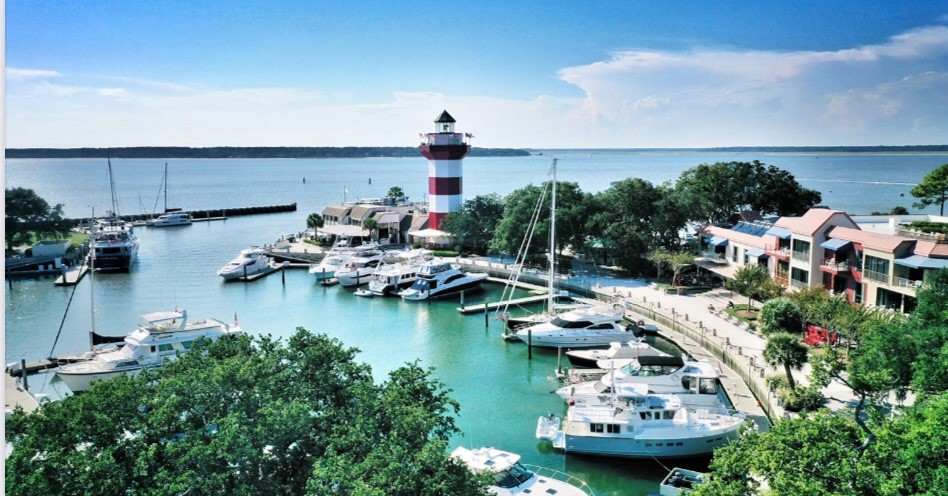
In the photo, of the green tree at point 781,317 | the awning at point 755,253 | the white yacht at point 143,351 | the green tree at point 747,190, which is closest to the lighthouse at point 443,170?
the green tree at point 747,190

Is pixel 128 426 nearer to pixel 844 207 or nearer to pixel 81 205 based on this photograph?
pixel 844 207

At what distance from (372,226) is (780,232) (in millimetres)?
24744

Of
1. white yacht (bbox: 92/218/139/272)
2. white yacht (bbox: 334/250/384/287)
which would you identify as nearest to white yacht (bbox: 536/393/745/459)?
white yacht (bbox: 334/250/384/287)

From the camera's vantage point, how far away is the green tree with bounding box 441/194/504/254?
1506 inches

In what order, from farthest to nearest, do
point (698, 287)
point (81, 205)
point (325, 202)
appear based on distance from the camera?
1. point (325, 202)
2. point (81, 205)
3. point (698, 287)

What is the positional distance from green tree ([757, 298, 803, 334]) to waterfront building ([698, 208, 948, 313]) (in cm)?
300

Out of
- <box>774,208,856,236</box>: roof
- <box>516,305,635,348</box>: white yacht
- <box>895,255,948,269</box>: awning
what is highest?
<box>774,208,856,236</box>: roof

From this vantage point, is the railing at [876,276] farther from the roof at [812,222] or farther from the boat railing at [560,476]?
the boat railing at [560,476]

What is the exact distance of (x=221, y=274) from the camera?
35.1m

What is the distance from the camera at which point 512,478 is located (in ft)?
42.0

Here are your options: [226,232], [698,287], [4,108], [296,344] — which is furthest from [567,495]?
[226,232]

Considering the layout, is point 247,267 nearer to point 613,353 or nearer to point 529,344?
point 529,344

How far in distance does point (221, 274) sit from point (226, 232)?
2144 cm

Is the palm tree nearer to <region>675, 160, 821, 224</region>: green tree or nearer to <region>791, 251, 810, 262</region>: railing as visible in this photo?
<region>791, 251, 810, 262</region>: railing
